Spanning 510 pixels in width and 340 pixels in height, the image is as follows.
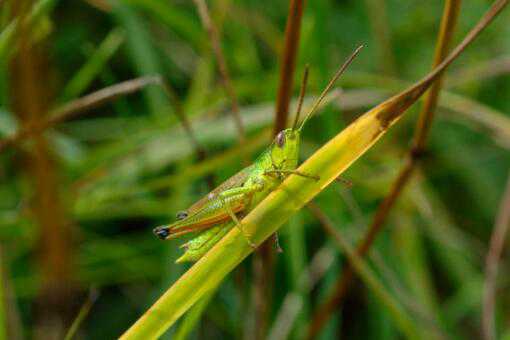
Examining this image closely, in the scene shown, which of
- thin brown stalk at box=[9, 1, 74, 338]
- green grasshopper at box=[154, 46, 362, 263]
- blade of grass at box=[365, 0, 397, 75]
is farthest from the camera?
blade of grass at box=[365, 0, 397, 75]

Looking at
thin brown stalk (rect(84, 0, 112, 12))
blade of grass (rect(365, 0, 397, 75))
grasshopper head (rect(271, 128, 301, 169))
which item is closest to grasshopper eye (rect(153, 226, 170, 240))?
grasshopper head (rect(271, 128, 301, 169))

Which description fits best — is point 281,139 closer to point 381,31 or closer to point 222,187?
point 222,187

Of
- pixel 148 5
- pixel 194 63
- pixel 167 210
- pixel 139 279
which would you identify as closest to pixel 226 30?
pixel 194 63

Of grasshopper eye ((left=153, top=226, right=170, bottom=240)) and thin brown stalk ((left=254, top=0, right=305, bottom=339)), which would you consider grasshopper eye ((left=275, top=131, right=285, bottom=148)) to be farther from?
grasshopper eye ((left=153, top=226, right=170, bottom=240))

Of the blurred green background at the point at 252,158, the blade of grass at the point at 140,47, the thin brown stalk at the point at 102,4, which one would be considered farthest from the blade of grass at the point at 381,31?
the thin brown stalk at the point at 102,4

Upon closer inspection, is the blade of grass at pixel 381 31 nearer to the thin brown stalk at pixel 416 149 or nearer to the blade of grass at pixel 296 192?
the thin brown stalk at pixel 416 149

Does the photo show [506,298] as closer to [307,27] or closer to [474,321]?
[474,321]
